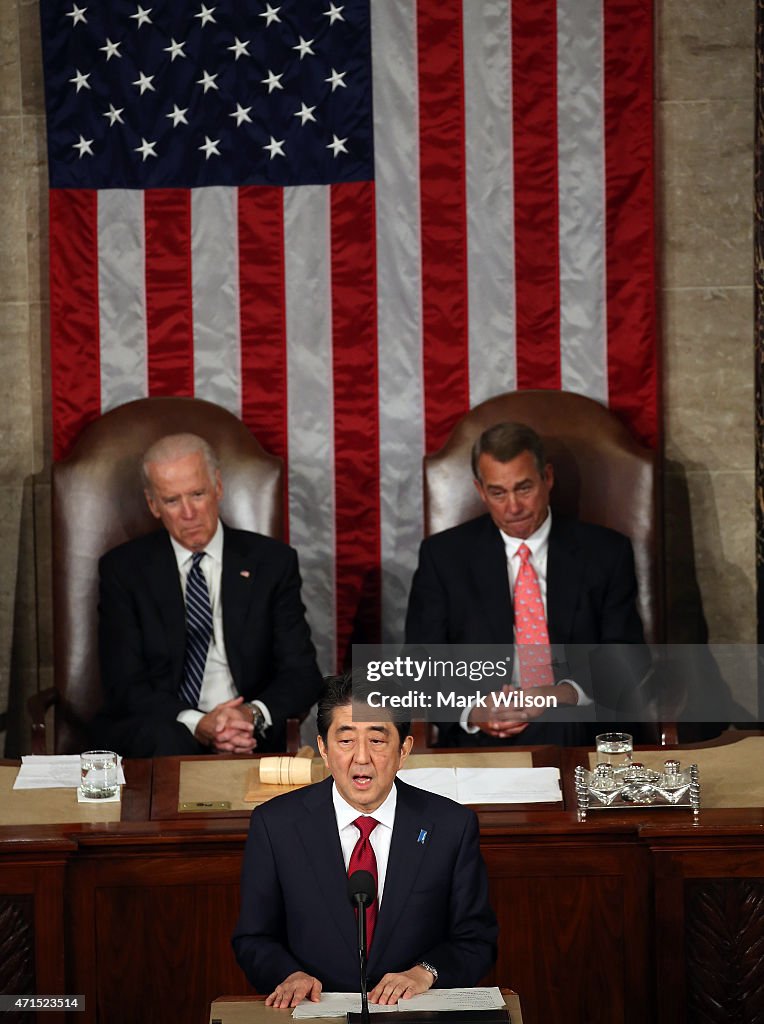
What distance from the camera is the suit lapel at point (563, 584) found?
16.1 ft

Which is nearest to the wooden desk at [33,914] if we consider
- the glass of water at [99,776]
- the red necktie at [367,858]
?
the glass of water at [99,776]

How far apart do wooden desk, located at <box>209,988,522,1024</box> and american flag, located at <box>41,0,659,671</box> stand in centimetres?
312

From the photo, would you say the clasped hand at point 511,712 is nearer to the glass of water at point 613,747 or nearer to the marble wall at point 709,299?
the glass of water at point 613,747

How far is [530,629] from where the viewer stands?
495 cm

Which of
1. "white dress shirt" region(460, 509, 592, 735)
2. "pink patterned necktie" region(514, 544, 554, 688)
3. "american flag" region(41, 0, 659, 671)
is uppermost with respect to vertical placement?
"american flag" region(41, 0, 659, 671)

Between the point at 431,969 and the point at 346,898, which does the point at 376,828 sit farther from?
the point at 431,969

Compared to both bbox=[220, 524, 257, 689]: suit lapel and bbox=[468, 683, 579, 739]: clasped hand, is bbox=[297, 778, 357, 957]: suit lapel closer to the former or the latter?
bbox=[468, 683, 579, 739]: clasped hand

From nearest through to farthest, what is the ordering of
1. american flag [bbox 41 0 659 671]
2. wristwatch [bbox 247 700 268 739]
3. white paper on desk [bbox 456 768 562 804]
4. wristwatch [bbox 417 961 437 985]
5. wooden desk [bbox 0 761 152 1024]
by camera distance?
wristwatch [bbox 417 961 437 985], wooden desk [bbox 0 761 152 1024], white paper on desk [bbox 456 768 562 804], wristwatch [bbox 247 700 268 739], american flag [bbox 41 0 659 671]

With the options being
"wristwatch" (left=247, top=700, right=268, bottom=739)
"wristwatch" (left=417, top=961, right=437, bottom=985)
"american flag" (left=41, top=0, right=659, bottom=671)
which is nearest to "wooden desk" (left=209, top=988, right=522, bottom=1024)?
"wristwatch" (left=417, top=961, right=437, bottom=985)

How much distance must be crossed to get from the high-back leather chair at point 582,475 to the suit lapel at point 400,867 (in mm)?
2437

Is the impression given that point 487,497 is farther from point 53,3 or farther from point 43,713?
point 53,3

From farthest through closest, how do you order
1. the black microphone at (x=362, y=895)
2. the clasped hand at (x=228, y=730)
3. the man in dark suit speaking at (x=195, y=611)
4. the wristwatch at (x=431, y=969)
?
1. the man in dark suit speaking at (x=195, y=611)
2. the clasped hand at (x=228, y=730)
3. the wristwatch at (x=431, y=969)
4. the black microphone at (x=362, y=895)

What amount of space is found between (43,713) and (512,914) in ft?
6.28

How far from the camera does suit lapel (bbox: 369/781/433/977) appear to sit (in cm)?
279
